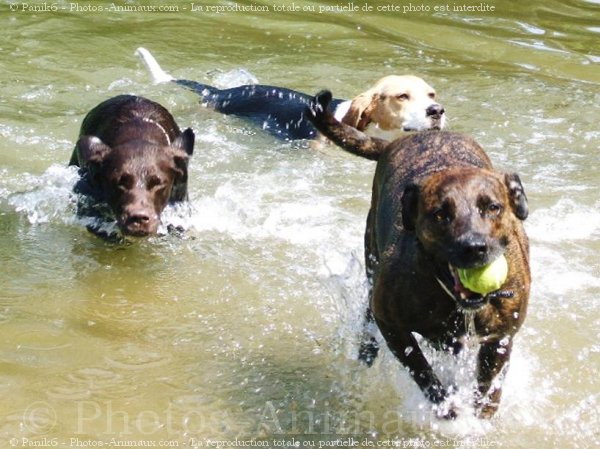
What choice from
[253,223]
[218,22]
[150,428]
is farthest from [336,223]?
[218,22]

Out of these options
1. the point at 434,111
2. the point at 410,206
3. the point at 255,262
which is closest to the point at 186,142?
the point at 255,262

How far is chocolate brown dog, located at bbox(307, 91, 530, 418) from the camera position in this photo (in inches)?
152

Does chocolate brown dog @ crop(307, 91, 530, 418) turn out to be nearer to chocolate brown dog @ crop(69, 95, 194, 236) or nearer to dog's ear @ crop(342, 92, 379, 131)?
chocolate brown dog @ crop(69, 95, 194, 236)

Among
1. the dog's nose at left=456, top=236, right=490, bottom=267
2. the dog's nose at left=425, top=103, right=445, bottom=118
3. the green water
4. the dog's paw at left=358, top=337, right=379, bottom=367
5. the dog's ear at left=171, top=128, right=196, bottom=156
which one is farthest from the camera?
the dog's nose at left=425, top=103, right=445, bottom=118

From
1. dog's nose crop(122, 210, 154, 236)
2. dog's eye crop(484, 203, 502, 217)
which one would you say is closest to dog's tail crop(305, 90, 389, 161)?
dog's nose crop(122, 210, 154, 236)

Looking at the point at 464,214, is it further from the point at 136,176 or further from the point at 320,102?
the point at 136,176

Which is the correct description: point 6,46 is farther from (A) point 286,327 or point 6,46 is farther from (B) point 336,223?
(A) point 286,327

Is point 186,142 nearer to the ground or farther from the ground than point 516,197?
nearer to the ground

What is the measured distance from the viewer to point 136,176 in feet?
21.0

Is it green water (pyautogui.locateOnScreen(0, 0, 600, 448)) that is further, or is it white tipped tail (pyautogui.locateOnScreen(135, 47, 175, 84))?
white tipped tail (pyautogui.locateOnScreen(135, 47, 175, 84))

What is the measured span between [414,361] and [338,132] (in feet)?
5.61

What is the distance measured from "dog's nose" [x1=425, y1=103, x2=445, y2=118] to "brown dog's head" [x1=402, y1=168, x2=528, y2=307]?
158 inches

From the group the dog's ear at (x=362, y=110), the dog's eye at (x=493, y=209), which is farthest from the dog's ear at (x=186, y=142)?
the dog's eye at (x=493, y=209)

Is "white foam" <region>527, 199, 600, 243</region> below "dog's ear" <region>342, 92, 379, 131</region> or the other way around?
below
